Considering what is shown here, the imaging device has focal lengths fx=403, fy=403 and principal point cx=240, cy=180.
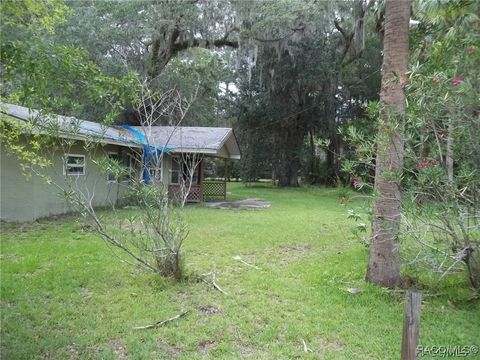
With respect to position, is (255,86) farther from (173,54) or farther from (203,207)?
(203,207)

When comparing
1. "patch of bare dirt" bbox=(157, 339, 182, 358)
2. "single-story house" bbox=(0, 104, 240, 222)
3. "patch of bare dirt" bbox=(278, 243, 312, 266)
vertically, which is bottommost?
"patch of bare dirt" bbox=(157, 339, 182, 358)

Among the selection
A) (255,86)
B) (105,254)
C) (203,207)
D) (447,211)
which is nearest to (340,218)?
(203,207)

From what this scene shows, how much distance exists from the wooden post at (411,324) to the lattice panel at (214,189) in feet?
49.3

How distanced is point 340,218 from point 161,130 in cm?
836

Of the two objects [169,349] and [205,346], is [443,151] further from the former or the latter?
[169,349]

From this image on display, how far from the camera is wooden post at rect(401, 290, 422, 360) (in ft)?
8.03

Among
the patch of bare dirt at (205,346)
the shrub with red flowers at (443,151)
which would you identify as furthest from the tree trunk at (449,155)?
the patch of bare dirt at (205,346)

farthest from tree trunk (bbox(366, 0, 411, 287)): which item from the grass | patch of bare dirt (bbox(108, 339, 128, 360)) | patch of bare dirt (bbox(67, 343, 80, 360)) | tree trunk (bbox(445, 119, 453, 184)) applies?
patch of bare dirt (bbox(67, 343, 80, 360))

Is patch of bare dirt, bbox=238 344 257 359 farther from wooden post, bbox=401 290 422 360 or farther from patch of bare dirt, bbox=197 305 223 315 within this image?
wooden post, bbox=401 290 422 360

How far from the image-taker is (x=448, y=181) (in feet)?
12.4

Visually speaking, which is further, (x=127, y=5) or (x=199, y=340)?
(x=127, y=5)

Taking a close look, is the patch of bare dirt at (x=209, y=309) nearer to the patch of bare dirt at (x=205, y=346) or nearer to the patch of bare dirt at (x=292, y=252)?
the patch of bare dirt at (x=205, y=346)

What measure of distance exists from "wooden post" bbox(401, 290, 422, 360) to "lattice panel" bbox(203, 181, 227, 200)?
15.0 meters

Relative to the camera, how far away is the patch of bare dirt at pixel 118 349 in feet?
11.4
